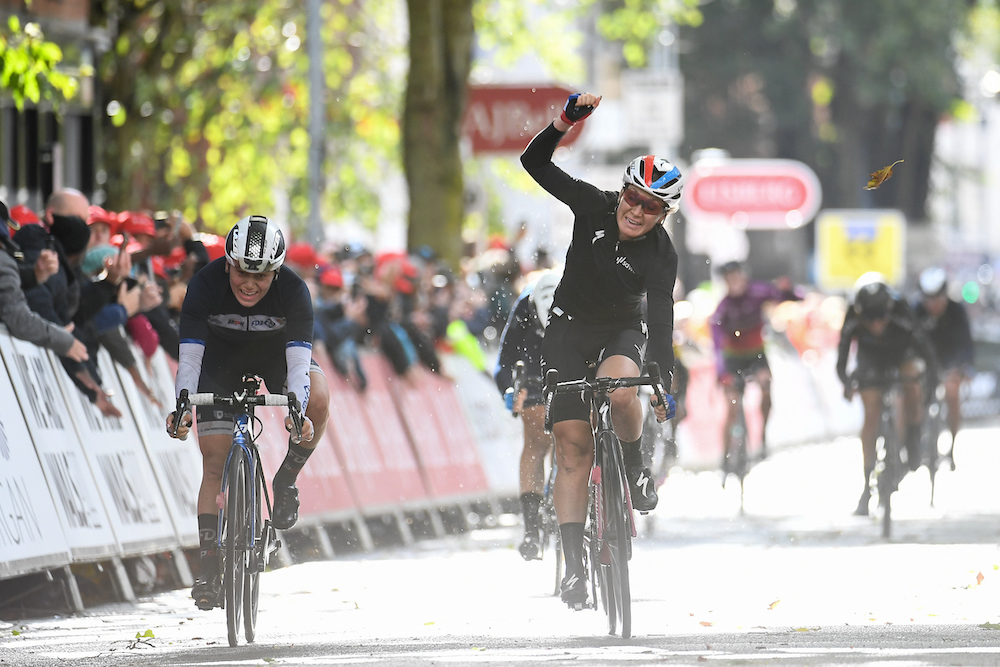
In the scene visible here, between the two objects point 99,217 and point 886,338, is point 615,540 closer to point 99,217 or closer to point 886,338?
→ point 99,217

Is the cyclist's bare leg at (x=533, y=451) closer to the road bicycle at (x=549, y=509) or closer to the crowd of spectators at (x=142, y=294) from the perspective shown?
the road bicycle at (x=549, y=509)

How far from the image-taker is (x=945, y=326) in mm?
20500

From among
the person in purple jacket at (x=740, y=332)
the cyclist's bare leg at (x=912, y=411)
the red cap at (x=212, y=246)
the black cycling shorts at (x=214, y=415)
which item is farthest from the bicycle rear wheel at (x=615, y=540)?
the person in purple jacket at (x=740, y=332)

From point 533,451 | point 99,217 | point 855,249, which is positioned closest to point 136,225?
point 99,217

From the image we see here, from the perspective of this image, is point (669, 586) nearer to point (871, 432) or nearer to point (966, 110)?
point (871, 432)

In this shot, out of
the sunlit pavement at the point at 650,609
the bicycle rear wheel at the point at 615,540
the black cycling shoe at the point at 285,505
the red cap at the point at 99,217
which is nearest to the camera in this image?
the sunlit pavement at the point at 650,609

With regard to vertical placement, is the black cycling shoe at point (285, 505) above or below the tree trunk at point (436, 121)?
below

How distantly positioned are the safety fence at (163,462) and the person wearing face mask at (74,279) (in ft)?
0.39

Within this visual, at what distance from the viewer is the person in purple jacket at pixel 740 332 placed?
19.4m

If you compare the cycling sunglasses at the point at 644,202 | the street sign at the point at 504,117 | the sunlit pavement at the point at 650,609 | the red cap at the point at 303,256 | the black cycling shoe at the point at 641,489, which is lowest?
the sunlit pavement at the point at 650,609

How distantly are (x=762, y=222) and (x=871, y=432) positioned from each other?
15.6m

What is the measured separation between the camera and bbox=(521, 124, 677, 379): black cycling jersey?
31.9 ft

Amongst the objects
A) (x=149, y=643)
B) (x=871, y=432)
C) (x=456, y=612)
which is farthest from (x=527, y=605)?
(x=871, y=432)

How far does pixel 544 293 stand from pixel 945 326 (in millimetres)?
9429
